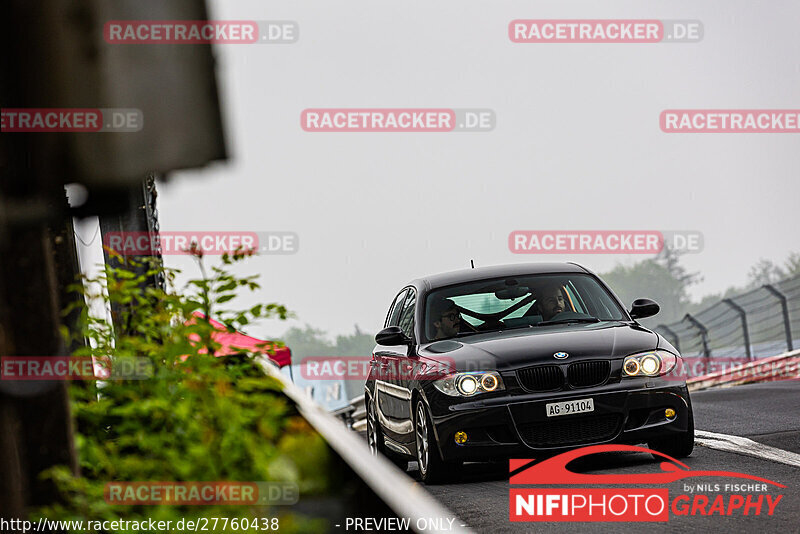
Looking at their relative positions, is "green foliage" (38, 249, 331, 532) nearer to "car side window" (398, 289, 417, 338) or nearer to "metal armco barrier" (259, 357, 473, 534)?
"metal armco barrier" (259, 357, 473, 534)

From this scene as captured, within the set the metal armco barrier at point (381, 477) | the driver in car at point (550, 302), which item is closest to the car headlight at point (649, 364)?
the driver in car at point (550, 302)

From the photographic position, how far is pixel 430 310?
955 centimetres

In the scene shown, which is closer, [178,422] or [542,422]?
[178,422]

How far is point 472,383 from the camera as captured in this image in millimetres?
8039

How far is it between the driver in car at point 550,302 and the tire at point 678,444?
1.52m

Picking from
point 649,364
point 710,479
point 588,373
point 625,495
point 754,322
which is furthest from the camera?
point 754,322

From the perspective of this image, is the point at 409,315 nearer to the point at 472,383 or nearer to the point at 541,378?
the point at 472,383

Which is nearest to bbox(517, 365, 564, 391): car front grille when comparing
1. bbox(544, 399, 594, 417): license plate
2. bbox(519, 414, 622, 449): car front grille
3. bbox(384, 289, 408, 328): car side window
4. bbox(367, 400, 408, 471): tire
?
bbox(544, 399, 594, 417): license plate

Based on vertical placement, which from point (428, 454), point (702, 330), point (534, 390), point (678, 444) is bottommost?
point (702, 330)

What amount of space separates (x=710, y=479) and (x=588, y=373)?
1139mm

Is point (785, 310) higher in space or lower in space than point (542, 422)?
lower

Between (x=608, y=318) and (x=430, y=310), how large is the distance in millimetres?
1546

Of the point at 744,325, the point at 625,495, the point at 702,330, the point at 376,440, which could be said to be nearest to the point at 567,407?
the point at 625,495

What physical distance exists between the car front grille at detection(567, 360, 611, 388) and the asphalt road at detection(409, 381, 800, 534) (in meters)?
0.63
